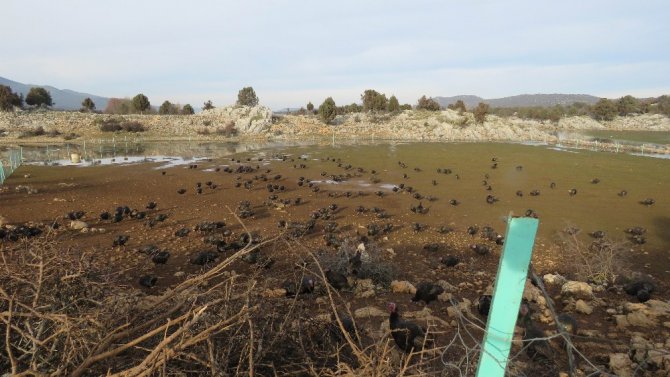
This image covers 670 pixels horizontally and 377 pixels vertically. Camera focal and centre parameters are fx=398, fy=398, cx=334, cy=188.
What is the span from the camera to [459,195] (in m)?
21.1

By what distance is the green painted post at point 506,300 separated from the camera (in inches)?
110

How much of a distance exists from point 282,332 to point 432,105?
8926cm

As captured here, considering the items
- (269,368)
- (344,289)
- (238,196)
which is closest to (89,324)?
(269,368)

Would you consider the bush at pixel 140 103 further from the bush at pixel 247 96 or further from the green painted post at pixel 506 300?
the green painted post at pixel 506 300

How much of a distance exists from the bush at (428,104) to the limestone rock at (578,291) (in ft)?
266

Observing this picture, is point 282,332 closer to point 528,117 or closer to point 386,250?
point 386,250

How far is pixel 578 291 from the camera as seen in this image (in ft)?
29.9

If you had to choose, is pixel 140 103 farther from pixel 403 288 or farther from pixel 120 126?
pixel 403 288

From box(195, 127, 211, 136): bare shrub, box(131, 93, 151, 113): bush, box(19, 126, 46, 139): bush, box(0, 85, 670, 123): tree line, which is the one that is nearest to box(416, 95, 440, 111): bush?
box(0, 85, 670, 123): tree line

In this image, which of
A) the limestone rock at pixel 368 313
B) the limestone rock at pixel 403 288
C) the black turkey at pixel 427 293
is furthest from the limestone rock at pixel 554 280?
the limestone rock at pixel 368 313

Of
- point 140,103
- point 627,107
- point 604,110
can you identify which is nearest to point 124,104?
point 140,103

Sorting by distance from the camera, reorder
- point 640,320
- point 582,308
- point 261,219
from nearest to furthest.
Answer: point 640,320 → point 582,308 → point 261,219

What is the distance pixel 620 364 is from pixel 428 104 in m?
86.6

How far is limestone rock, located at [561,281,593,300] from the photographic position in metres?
9.05
